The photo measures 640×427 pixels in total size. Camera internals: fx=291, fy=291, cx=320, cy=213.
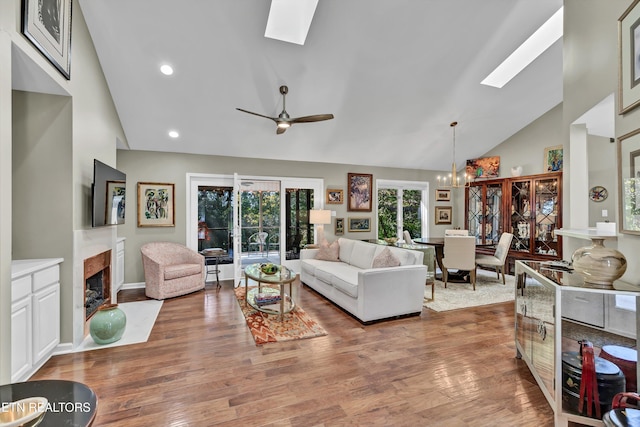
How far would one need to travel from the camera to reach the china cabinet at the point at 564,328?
1856mm

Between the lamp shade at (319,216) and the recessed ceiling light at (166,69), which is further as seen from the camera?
the lamp shade at (319,216)

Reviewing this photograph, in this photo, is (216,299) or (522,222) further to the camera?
(522,222)

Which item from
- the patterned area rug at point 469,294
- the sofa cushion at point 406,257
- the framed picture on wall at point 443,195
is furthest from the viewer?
the framed picture on wall at point 443,195

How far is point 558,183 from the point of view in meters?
5.62

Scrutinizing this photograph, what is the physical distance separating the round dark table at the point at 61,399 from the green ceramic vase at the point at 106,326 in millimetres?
2307

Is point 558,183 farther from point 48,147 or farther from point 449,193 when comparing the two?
point 48,147

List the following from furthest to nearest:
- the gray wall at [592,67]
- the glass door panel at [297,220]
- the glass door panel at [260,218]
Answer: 1. the glass door panel at [297,220]
2. the glass door panel at [260,218]
3. the gray wall at [592,67]

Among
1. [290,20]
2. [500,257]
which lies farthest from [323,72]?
[500,257]

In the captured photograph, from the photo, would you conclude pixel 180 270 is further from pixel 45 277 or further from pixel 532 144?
pixel 532 144

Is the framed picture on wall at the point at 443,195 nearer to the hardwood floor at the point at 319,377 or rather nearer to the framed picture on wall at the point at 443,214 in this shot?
the framed picture on wall at the point at 443,214

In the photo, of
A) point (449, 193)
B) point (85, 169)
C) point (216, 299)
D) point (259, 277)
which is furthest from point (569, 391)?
point (449, 193)

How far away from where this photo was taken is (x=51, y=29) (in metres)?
2.51

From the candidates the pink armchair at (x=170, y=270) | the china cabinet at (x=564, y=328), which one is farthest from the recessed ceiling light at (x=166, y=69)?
the china cabinet at (x=564, y=328)

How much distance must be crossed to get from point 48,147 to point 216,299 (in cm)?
288
